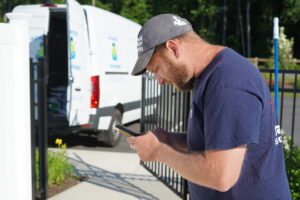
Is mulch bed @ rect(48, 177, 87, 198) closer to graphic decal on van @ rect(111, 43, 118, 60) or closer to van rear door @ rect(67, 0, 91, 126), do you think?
van rear door @ rect(67, 0, 91, 126)

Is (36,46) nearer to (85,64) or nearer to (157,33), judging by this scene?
(85,64)

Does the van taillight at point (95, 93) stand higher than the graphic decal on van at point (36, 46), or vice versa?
the graphic decal on van at point (36, 46)

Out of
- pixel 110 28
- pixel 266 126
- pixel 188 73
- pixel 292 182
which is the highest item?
pixel 110 28

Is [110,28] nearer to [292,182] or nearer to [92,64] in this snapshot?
→ [92,64]

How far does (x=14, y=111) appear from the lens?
11.3 ft

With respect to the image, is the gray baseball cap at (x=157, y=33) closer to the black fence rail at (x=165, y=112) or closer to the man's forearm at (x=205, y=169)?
the man's forearm at (x=205, y=169)

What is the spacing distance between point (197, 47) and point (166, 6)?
43830 mm

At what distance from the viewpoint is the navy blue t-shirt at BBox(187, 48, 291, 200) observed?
1.46 m

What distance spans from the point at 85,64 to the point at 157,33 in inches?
218

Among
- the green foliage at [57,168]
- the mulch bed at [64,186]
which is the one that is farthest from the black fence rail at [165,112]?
the green foliage at [57,168]

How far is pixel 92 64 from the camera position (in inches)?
282

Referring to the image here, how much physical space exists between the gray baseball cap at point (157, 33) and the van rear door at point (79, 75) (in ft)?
17.0

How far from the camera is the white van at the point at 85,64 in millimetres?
6945

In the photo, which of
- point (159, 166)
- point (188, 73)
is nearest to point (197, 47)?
point (188, 73)
